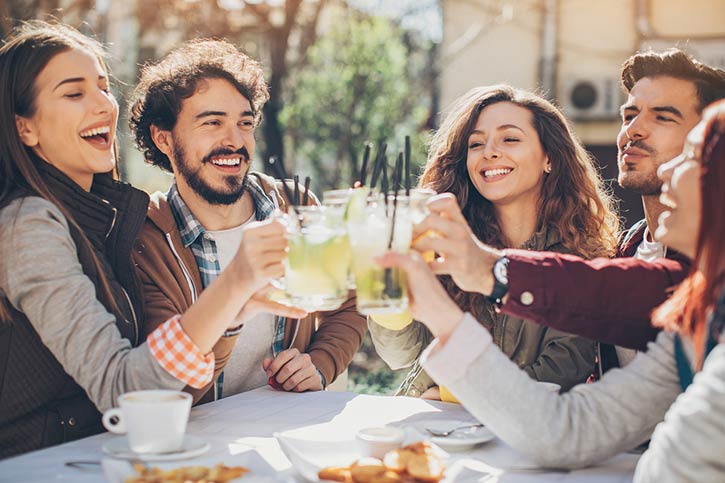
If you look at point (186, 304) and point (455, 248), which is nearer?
point (455, 248)

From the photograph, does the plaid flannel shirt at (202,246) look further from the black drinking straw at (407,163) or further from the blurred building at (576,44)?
the blurred building at (576,44)

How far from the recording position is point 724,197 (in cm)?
147

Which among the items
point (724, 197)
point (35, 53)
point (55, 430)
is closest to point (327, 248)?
point (724, 197)

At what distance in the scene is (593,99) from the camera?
8000 mm

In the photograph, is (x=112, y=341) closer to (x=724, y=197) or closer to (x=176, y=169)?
(x=176, y=169)

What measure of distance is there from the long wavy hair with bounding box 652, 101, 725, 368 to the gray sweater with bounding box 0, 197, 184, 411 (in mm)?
1155

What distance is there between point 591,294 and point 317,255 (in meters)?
0.64

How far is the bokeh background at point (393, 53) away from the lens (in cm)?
769

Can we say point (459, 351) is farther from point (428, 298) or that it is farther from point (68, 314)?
point (68, 314)

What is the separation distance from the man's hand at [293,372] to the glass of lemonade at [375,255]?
2.88 ft

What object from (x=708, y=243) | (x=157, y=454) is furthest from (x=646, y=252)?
(x=157, y=454)

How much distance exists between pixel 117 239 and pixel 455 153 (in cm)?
139

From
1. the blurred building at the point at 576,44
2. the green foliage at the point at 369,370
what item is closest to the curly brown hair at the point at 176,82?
the green foliage at the point at 369,370

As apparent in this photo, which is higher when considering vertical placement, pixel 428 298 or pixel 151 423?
pixel 428 298
